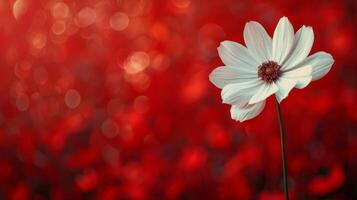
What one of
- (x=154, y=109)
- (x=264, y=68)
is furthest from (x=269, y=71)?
(x=154, y=109)

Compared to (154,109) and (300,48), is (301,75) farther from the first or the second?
(154,109)

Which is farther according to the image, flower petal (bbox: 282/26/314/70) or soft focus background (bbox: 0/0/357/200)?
soft focus background (bbox: 0/0/357/200)

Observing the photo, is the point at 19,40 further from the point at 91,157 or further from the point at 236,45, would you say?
the point at 236,45

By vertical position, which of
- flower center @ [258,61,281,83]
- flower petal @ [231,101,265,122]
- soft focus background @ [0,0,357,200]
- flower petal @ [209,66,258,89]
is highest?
soft focus background @ [0,0,357,200]

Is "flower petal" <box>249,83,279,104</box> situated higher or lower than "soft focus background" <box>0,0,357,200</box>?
lower

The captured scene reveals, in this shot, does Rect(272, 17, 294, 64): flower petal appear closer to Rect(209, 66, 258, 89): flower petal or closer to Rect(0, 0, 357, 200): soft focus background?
Rect(209, 66, 258, 89): flower petal

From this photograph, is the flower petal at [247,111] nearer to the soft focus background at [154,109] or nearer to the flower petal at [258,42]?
the flower petal at [258,42]

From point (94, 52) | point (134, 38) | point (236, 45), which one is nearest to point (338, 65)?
point (134, 38)

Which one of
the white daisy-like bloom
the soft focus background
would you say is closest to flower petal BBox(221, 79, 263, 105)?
the white daisy-like bloom
